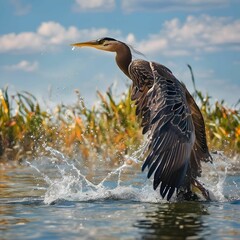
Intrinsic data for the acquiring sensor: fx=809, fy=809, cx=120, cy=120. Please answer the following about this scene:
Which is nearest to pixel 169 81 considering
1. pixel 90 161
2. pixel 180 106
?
pixel 180 106

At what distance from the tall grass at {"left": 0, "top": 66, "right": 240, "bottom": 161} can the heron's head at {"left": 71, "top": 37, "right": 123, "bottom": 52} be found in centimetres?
437

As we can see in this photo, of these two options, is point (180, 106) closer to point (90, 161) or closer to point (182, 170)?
point (182, 170)

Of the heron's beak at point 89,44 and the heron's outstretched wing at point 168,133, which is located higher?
the heron's beak at point 89,44

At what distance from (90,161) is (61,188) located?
16.3ft

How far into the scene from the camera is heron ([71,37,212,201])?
7.17 metres

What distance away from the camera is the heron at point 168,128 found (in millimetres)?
7168

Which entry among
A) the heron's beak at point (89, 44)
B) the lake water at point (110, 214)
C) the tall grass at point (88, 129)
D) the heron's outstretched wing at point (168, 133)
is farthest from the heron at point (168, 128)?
the tall grass at point (88, 129)

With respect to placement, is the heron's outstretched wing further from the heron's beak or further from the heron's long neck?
the heron's beak

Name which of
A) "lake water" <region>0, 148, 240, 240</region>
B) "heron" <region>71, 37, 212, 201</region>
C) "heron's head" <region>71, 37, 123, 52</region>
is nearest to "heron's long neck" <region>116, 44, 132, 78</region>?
"heron's head" <region>71, 37, 123, 52</region>

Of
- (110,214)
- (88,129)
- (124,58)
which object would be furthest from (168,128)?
(88,129)

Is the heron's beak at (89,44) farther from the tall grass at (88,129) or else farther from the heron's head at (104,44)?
the tall grass at (88,129)

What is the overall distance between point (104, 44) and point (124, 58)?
0.37 meters

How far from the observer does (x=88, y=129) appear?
553 inches

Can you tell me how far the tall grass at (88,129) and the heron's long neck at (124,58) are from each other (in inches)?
183
